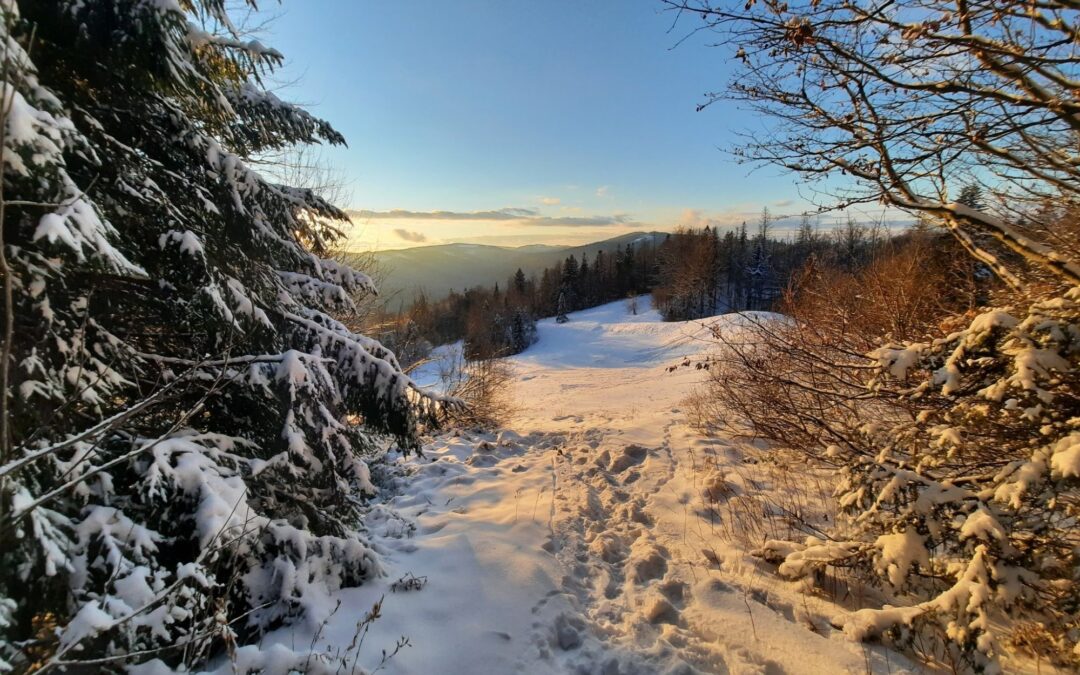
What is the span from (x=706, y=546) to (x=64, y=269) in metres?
4.94

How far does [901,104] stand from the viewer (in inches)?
127

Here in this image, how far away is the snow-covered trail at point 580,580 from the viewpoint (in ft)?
9.44

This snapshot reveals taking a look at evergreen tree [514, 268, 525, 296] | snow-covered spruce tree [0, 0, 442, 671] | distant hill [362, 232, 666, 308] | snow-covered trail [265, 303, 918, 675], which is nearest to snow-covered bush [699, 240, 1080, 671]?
snow-covered trail [265, 303, 918, 675]

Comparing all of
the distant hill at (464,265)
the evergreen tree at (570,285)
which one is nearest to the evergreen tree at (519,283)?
the evergreen tree at (570,285)

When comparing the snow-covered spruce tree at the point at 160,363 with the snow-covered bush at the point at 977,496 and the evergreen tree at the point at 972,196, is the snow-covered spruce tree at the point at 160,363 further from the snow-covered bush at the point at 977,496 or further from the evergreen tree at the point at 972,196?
the evergreen tree at the point at 972,196

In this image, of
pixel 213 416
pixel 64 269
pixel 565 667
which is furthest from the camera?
pixel 213 416

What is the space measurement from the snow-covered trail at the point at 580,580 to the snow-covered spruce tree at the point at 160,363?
69 cm

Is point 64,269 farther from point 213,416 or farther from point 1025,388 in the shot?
point 1025,388

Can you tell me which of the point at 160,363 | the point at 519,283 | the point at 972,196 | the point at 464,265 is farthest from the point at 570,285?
the point at 464,265

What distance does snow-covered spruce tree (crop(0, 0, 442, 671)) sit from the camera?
1.88m

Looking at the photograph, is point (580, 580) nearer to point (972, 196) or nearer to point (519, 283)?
point (972, 196)

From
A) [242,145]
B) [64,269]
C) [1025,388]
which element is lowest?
[1025,388]

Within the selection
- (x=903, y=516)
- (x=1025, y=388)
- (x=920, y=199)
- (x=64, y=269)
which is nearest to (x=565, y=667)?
(x=903, y=516)

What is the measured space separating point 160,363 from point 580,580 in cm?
344
